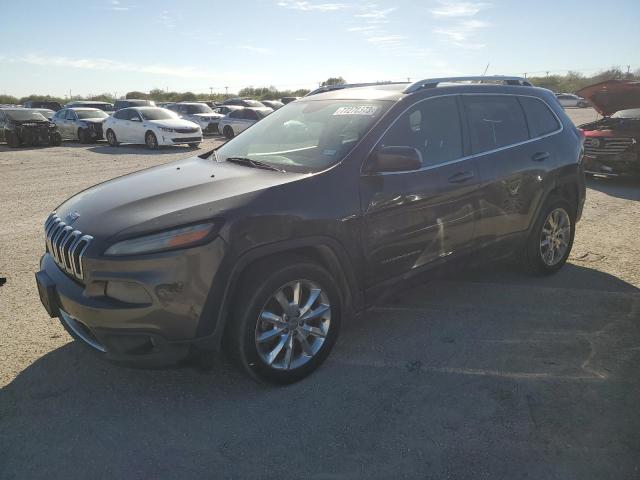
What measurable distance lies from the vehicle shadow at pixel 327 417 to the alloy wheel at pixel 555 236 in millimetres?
1323

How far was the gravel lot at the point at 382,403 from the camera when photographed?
2477 millimetres

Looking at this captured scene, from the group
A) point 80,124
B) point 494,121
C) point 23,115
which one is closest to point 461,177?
point 494,121

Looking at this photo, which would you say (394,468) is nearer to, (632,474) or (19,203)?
(632,474)

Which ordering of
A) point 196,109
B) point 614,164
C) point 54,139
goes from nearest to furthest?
point 614,164, point 54,139, point 196,109

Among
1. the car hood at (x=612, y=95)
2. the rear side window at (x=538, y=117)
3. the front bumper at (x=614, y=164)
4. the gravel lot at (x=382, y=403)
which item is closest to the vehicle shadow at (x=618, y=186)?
the front bumper at (x=614, y=164)

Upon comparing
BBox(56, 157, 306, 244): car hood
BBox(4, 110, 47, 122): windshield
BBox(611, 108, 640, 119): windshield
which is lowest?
BBox(56, 157, 306, 244): car hood

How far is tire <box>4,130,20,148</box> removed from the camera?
18859 millimetres

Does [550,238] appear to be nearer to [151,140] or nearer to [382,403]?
[382,403]

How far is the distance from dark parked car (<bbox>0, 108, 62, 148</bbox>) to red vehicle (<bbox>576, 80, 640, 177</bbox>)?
1804cm

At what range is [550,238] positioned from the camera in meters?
4.88

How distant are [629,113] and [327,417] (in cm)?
1086

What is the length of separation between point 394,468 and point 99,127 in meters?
21.7

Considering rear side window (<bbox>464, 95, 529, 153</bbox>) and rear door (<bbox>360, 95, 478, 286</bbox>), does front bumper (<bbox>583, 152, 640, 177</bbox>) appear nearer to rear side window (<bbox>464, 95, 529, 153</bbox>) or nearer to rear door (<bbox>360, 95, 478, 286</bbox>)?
rear side window (<bbox>464, 95, 529, 153</bbox>)

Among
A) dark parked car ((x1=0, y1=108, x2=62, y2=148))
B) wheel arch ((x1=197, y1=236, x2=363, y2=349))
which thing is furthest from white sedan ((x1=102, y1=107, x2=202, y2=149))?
wheel arch ((x1=197, y1=236, x2=363, y2=349))
